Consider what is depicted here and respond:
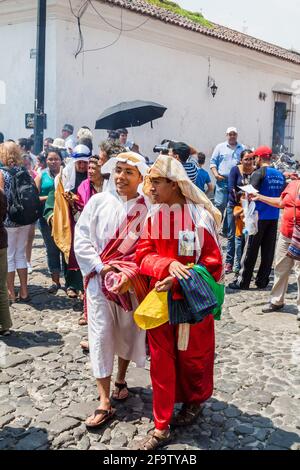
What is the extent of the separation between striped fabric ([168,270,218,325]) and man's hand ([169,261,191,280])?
0.03m

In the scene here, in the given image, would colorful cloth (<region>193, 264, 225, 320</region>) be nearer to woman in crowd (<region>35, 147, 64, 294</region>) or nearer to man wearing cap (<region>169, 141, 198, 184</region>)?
man wearing cap (<region>169, 141, 198, 184</region>)

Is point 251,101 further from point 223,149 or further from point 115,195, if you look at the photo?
point 115,195

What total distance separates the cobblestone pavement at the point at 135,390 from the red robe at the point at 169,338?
1.16 feet

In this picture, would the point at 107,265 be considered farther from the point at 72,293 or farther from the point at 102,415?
the point at 72,293

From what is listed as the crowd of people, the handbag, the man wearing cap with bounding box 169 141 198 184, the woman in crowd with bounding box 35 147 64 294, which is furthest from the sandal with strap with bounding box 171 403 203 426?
the woman in crowd with bounding box 35 147 64 294

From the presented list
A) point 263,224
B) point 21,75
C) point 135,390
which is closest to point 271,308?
point 263,224

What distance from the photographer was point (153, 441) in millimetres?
A: 3236

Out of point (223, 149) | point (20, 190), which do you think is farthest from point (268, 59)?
point (20, 190)

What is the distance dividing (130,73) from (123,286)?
11.5 m

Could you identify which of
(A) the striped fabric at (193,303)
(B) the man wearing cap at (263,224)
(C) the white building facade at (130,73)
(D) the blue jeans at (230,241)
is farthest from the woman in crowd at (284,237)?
(C) the white building facade at (130,73)

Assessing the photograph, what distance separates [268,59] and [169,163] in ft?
55.7

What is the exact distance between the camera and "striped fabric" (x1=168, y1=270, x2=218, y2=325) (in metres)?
3.05

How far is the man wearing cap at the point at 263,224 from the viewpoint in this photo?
6.45 m

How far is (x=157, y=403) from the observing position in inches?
129
